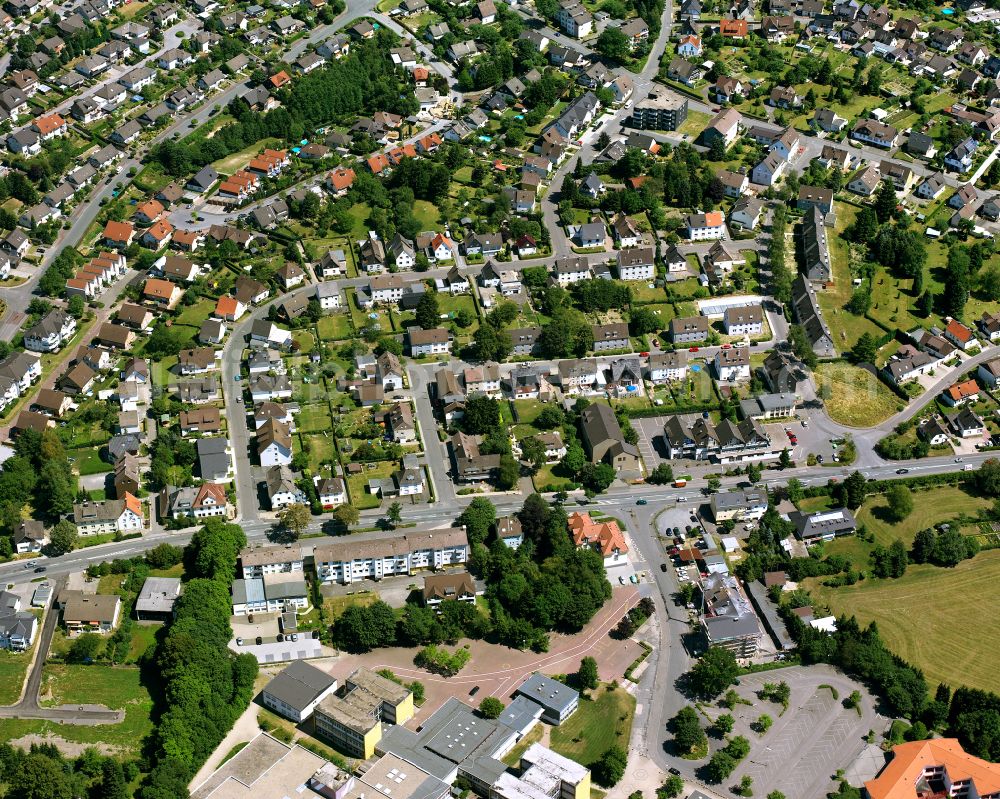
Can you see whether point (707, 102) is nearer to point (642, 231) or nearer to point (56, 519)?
point (642, 231)

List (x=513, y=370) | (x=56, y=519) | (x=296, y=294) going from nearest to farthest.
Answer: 1. (x=56, y=519)
2. (x=513, y=370)
3. (x=296, y=294)

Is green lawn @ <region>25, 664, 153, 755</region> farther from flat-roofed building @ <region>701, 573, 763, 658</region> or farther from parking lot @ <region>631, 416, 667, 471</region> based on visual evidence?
parking lot @ <region>631, 416, 667, 471</region>

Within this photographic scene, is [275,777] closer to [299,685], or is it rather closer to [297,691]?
[297,691]

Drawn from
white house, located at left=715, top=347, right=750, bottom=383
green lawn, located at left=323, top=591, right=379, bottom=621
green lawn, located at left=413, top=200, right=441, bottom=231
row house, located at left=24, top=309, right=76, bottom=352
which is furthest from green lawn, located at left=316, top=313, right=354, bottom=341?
white house, located at left=715, top=347, right=750, bottom=383

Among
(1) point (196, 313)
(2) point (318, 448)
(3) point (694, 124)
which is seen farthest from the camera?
(3) point (694, 124)

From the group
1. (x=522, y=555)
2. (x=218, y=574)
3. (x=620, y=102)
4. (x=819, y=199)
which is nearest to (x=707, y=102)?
(x=620, y=102)

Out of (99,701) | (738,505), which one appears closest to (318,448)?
(99,701)

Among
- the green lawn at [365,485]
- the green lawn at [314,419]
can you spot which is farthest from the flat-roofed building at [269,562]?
the green lawn at [314,419]
